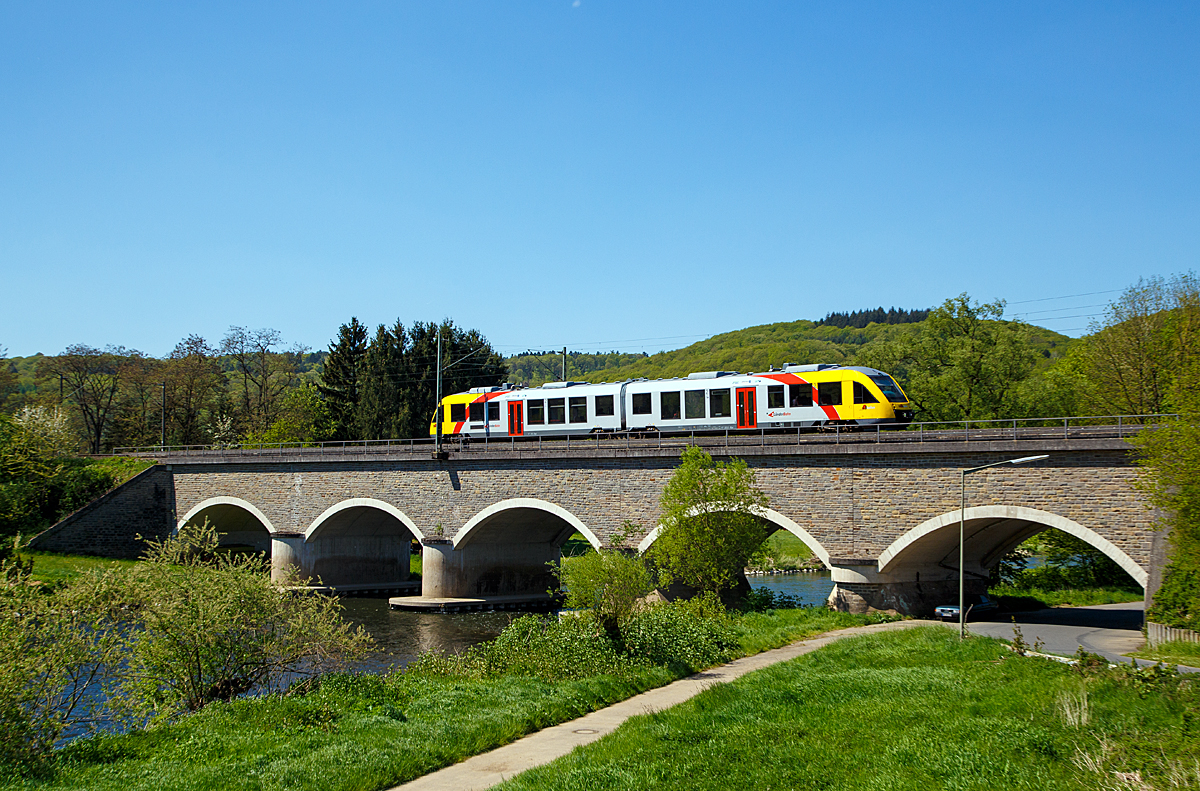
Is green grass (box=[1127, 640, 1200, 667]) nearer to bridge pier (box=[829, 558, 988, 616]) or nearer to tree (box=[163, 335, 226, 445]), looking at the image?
bridge pier (box=[829, 558, 988, 616])

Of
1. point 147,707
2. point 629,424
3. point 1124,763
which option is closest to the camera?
point 1124,763

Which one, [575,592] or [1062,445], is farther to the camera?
[1062,445]

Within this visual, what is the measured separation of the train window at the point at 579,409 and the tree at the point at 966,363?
19.9 meters

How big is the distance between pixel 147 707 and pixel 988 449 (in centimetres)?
2279

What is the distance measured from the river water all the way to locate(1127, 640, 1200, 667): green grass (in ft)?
42.1

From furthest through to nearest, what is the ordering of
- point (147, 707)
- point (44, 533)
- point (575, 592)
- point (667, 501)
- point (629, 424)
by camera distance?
point (44, 533) < point (629, 424) < point (667, 501) < point (575, 592) < point (147, 707)

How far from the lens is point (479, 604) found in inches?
1591

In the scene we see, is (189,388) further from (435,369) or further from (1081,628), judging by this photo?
(1081,628)

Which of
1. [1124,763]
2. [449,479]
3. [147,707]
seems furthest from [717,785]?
[449,479]

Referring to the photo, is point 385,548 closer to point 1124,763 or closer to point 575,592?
point 575,592

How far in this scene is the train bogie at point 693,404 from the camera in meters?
32.4

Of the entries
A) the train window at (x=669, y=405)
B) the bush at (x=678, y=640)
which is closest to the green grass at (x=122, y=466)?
the train window at (x=669, y=405)

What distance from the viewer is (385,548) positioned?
48906mm

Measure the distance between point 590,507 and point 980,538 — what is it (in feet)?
46.3
